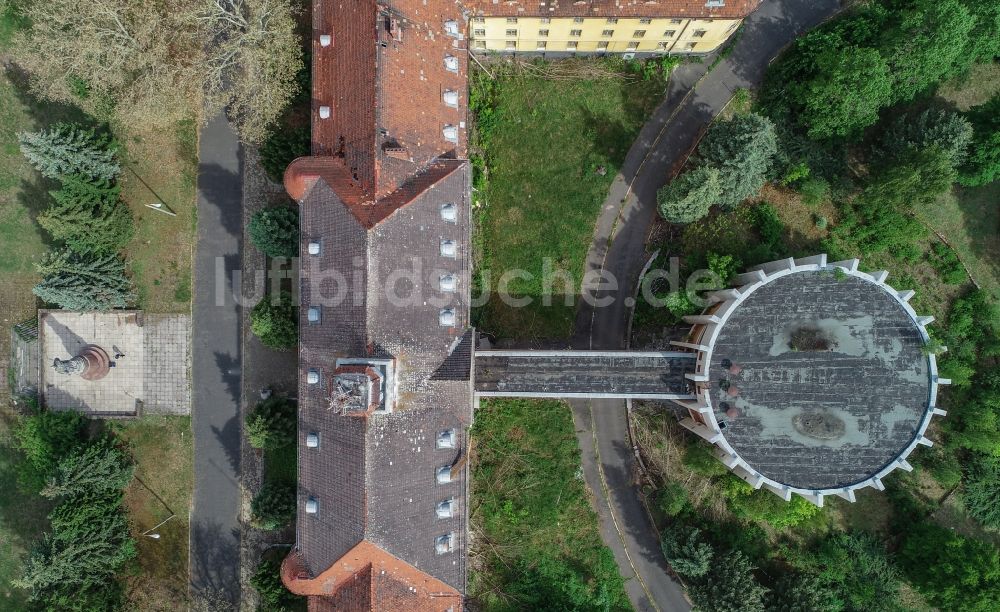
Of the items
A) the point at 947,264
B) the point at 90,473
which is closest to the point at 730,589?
the point at 947,264

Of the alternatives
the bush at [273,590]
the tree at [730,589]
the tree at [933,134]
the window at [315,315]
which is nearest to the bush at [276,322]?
the window at [315,315]

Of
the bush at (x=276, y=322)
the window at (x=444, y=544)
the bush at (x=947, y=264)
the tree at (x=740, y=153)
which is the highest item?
the tree at (x=740, y=153)

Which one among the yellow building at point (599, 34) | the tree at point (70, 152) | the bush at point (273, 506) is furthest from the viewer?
the bush at point (273, 506)

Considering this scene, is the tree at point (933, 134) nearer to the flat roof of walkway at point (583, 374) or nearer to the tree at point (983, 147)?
the tree at point (983, 147)

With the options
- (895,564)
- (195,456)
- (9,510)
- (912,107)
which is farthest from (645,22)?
(9,510)

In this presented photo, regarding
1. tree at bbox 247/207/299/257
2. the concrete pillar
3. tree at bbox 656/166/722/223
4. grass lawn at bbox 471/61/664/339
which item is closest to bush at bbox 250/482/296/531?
tree at bbox 247/207/299/257

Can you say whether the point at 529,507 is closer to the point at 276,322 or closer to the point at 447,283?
the point at 447,283

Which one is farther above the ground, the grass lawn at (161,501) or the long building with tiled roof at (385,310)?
the long building with tiled roof at (385,310)
